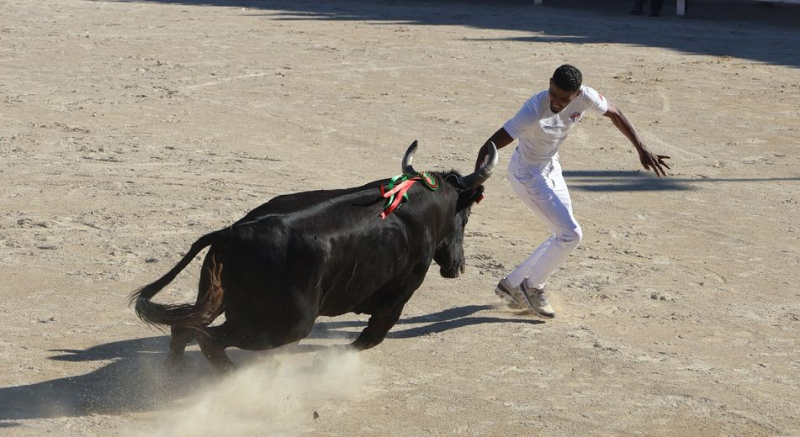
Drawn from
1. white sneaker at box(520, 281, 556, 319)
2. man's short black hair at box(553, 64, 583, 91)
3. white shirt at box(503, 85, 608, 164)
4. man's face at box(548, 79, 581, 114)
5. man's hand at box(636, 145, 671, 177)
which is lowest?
white sneaker at box(520, 281, 556, 319)

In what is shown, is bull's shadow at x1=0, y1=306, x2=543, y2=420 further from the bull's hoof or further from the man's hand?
the man's hand

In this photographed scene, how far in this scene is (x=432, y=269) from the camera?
9000 millimetres

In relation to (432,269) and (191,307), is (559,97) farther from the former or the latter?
(191,307)

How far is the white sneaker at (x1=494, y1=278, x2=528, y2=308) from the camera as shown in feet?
25.9

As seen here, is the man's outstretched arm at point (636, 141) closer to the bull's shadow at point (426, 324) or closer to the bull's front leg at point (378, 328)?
the bull's shadow at point (426, 324)

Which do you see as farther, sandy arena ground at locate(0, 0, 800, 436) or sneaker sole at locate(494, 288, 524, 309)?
sneaker sole at locate(494, 288, 524, 309)

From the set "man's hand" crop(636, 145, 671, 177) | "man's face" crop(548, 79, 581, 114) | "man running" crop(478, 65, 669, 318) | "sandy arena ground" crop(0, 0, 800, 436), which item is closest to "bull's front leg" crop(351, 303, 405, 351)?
"sandy arena ground" crop(0, 0, 800, 436)

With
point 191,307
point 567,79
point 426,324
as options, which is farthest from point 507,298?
point 191,307

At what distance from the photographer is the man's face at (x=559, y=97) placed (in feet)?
23.7

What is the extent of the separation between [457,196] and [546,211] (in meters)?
0.88

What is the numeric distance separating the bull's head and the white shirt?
0.98 feet

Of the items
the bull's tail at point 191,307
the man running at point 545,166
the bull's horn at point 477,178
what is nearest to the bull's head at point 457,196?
the bull's horn at point 477,178

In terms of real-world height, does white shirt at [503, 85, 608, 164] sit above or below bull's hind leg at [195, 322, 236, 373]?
above

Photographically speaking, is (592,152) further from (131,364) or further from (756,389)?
(131,364)
